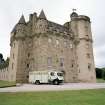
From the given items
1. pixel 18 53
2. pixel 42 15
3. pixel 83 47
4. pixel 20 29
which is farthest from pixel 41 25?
pixel 83 47

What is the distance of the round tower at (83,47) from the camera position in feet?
157

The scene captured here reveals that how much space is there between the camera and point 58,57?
149 ft

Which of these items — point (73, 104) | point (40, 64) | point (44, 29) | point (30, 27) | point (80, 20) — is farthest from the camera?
point (80, 20)

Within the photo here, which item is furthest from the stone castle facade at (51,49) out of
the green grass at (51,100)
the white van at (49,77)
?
the green grass at (51,100)

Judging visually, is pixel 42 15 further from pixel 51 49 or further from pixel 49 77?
pixel 49 77

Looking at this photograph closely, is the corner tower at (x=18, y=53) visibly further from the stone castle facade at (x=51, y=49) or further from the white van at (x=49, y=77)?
the white van at (x=49, y=77)

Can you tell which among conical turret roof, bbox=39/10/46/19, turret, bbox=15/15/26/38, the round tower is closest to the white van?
turret, bbox=15/15/26/38

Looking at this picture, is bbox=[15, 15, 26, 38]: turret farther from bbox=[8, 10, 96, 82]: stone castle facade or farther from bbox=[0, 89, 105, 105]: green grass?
bbox=[0, 89, 105, 105]: green grass

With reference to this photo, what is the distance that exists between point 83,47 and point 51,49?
36.0 ft

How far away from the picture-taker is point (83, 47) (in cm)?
4969

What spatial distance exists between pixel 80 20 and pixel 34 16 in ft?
47.4

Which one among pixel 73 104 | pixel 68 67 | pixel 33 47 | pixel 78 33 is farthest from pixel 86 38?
pixel 73 104

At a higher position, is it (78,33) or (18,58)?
(78,33)

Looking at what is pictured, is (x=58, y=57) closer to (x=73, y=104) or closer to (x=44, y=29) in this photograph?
(x=44, y=29)
